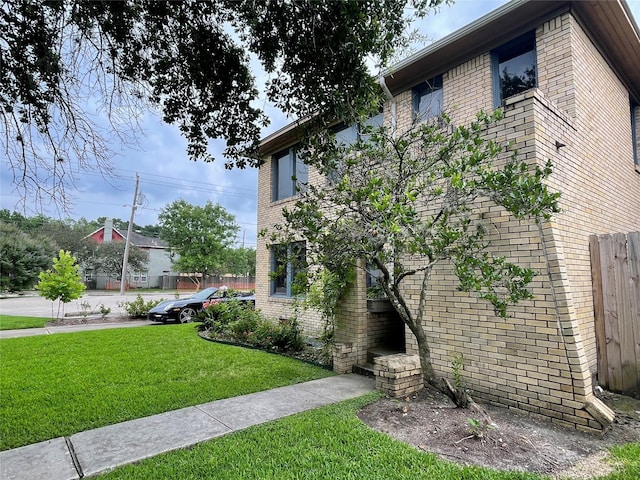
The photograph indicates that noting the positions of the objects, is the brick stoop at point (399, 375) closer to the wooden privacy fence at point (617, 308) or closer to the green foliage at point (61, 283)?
the wooden privacy fence at point (617, 308)

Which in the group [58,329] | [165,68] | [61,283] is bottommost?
[58,329]

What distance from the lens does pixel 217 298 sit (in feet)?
45.3

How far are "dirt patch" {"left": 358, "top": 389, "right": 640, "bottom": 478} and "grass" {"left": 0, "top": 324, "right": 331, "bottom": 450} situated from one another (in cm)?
196

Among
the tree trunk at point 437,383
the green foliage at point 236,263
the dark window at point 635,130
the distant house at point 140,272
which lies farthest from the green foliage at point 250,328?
the distant house at point 140,272

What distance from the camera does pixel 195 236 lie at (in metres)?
34.8

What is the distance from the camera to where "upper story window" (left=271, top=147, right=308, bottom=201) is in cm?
1073

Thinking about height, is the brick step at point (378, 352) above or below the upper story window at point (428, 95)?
below

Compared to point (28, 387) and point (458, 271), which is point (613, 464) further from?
point (28, 387)

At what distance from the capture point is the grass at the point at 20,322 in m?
11.1

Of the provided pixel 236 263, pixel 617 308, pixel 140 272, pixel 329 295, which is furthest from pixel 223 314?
pixel 140 272

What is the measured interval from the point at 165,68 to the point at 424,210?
156 inches

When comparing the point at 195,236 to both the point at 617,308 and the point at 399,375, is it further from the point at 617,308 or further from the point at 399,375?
the point at 617,308

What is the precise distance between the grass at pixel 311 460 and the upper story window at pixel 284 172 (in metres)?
7.85

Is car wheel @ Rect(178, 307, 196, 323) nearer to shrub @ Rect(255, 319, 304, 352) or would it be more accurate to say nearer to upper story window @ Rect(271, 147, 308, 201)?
upper story window @ Rect(271, 147, 308, 201)
